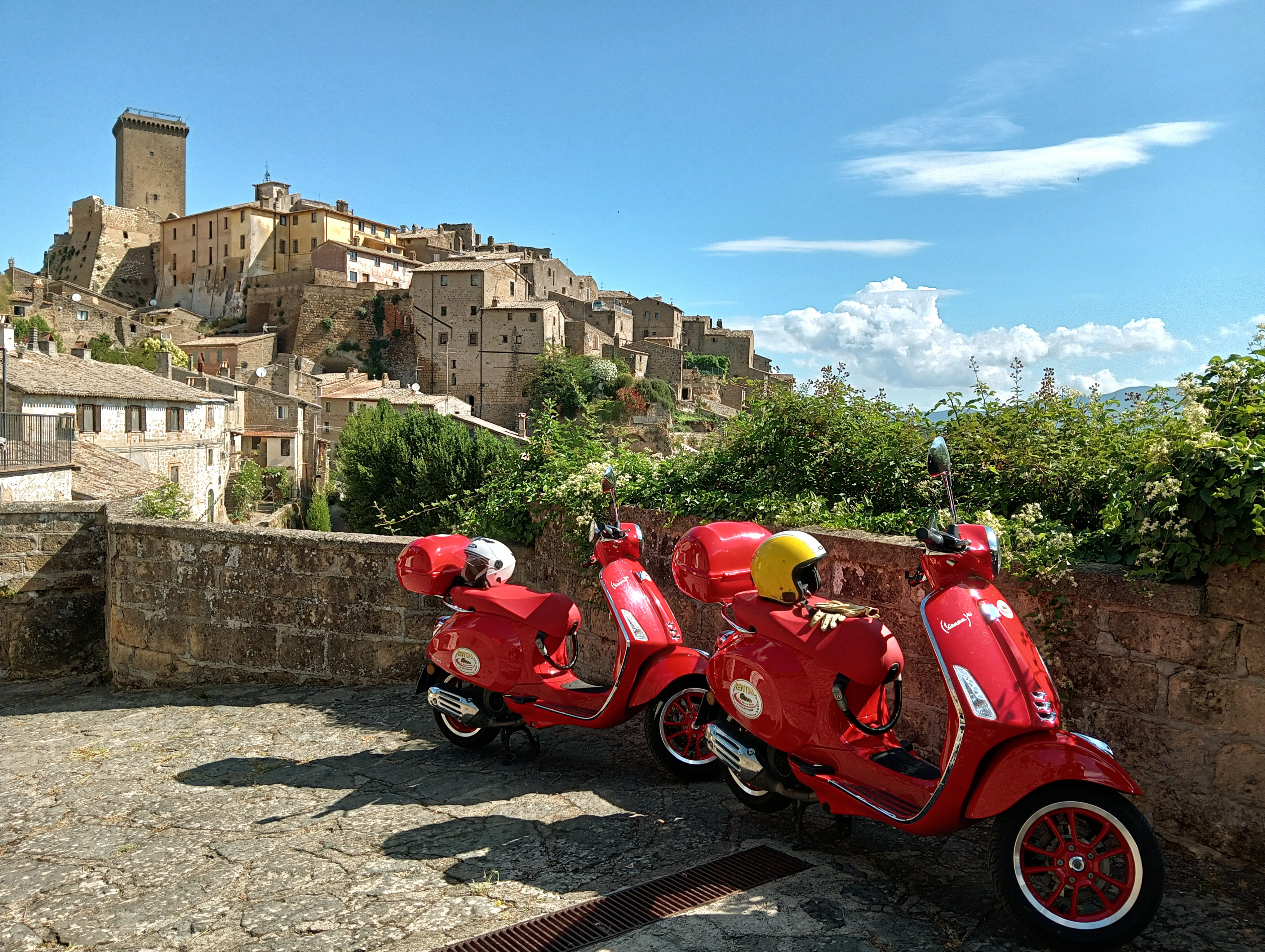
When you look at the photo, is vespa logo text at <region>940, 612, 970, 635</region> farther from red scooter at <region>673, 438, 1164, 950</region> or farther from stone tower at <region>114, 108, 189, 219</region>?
stone tower at <region>114, 108, 189, 219</region>

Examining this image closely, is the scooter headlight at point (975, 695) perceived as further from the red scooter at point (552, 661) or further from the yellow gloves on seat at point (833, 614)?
the red scooter at point (552, 661)

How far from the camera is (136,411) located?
106 feet

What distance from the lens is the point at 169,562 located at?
20.8 ft

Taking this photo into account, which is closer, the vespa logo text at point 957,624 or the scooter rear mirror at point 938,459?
the vespa logo text at point 957,624

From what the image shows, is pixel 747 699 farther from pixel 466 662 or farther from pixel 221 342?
pixel 221 342

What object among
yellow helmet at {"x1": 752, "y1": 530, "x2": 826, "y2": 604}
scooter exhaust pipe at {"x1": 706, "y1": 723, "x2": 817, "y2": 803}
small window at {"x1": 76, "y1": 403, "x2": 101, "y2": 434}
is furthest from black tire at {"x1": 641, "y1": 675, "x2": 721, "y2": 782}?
small window at {"x1": 76, "y1": 403, "x2": 101, "y2": 434}

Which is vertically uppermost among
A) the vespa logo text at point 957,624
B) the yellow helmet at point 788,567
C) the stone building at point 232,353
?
the stone building at point 232,353

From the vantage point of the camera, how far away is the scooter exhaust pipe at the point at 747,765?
341cm

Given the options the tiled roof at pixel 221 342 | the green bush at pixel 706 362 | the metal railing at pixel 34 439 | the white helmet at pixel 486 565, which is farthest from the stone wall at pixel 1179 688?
the green bush at pixel 706 362

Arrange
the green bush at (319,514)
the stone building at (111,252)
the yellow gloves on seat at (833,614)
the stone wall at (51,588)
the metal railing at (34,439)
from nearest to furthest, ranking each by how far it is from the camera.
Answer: the yellow gloves on seat at (833,614)
the stone wall at (51,588)
the metal railing at (34,439)
the green bush at (319,514)
the stone building at (111,252)

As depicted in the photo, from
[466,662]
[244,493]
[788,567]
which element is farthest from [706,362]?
[788,567]

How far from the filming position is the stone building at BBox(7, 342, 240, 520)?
28.6 meters

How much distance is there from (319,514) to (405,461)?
65.6 ft

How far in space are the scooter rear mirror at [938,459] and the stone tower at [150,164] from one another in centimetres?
9712
